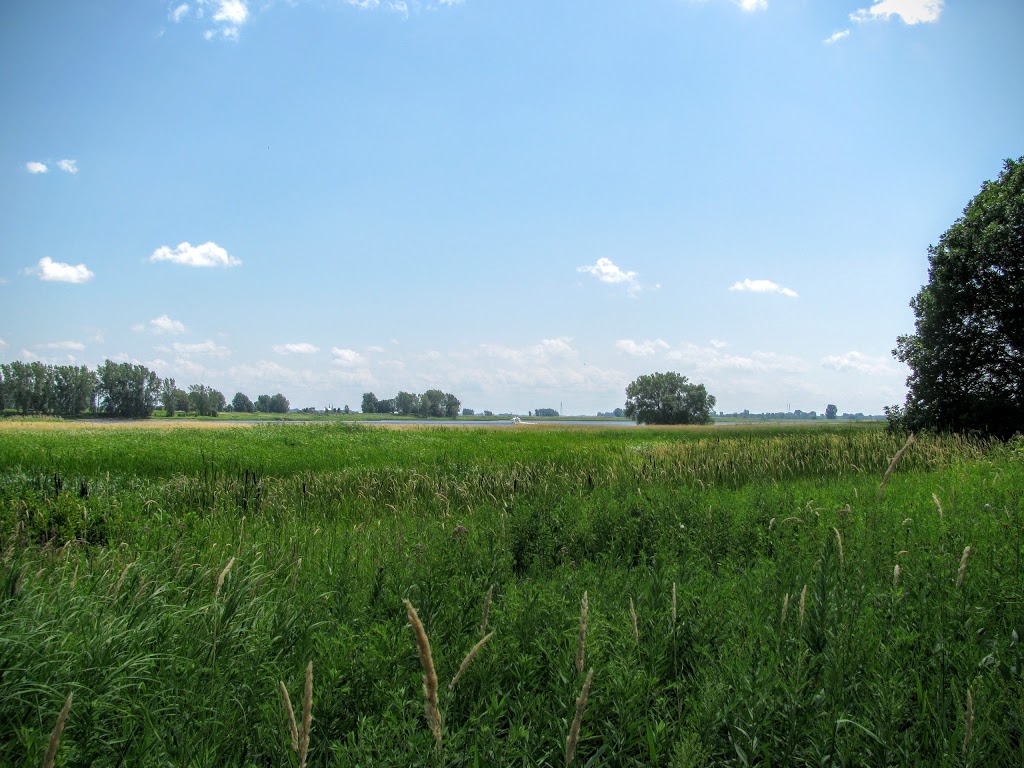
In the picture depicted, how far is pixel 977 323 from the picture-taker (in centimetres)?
2375

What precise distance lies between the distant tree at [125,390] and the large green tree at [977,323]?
103044mm

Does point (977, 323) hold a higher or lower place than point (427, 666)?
higher

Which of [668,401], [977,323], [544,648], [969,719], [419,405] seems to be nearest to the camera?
[969,719]

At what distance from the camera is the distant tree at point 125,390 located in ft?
301

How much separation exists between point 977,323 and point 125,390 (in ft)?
355

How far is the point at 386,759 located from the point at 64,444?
1152 inches

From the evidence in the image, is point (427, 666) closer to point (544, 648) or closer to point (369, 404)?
point (544, 648)

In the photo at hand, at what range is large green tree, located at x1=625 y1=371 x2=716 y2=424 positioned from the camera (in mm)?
86244

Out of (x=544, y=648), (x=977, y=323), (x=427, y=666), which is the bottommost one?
(x=544, y=648)

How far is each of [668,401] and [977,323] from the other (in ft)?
210

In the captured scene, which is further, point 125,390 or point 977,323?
point 125,390

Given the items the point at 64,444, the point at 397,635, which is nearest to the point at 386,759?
the point at 397,635

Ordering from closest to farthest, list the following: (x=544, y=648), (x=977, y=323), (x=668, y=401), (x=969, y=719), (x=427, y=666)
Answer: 1. (x=427, y=666)
2. (x=969, y=719)
3. (x=544, y=648)
4. (x=977, y=323)
5. (x=668, y=401)

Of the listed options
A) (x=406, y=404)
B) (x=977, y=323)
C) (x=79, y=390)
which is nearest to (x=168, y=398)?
(x=79, y=390)
